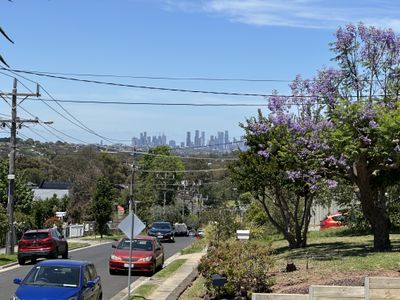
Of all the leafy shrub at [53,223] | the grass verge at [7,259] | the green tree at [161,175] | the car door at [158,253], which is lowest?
the grass verge at [7,259]

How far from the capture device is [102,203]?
178 feet

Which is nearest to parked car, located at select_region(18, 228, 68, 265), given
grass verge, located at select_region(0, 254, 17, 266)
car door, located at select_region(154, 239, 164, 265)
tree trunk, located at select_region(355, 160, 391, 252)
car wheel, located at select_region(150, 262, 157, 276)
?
grass verge, located at select_region(0, 254, 17, 266)

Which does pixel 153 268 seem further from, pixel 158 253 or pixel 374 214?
pixel 374 214

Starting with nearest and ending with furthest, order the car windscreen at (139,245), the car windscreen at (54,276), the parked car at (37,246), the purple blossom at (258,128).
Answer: the car windscreen at (54,276), the purple blossom at (258,128), the car windscreen at (139,245), the parked car at (37,246)

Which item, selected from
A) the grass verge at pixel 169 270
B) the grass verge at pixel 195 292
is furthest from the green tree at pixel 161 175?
the grass verge at pixel 195 292

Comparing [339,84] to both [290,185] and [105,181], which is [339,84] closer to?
[290,185]

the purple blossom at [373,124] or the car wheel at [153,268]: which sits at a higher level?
the purple blossom at [373,124]

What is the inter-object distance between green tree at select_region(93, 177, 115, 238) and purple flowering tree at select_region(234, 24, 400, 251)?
34881 mm

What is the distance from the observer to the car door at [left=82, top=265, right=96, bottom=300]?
42.4 feet

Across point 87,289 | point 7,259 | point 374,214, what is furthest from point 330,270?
point 7,259

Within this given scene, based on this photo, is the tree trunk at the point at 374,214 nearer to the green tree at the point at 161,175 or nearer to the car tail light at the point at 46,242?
the car tail light at the point at 46,242

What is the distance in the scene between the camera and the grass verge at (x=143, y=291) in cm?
1697

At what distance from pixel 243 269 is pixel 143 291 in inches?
180

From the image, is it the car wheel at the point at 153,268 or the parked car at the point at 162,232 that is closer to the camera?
the car wheel at the point at 153,268
